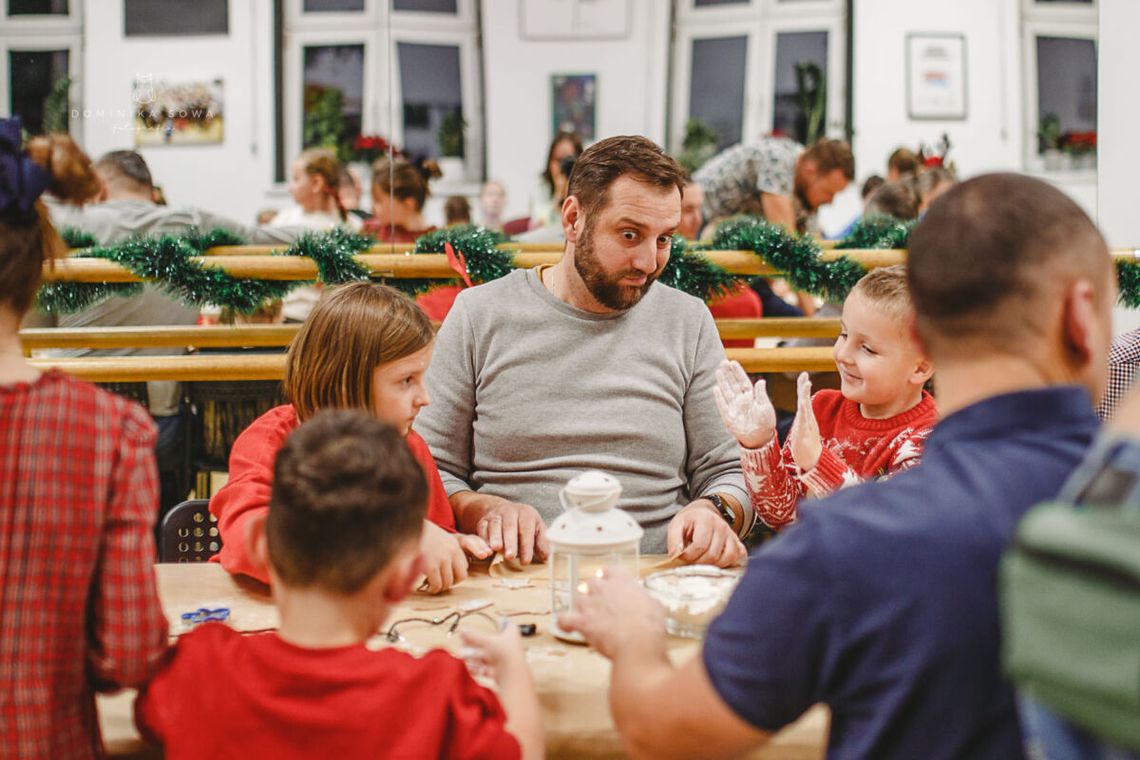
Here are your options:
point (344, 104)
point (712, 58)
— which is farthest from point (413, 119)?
point (712, 58)

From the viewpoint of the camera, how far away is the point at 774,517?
1.88 metres

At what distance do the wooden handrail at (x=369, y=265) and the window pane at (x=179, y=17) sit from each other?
11.3ft

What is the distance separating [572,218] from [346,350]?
72 centimetres

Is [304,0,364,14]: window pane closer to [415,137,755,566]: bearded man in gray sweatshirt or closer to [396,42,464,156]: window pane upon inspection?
[396,42,464,156]: window pane

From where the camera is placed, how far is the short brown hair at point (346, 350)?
66.6 inches

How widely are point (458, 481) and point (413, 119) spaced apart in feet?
23.1

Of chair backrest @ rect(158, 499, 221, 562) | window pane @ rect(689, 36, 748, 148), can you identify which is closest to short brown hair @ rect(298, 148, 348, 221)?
chair backrest @ rect(158, 499, 221, 562)

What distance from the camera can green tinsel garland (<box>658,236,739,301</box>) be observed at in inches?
107

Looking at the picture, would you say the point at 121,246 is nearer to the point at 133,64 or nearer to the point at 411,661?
the point at 411,661

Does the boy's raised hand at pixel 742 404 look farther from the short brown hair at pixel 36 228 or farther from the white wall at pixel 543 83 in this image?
the white wall at pixel 543 83

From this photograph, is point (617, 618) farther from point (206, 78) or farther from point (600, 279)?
point (206, 78)

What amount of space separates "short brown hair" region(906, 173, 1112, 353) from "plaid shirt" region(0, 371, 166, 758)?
0.84m

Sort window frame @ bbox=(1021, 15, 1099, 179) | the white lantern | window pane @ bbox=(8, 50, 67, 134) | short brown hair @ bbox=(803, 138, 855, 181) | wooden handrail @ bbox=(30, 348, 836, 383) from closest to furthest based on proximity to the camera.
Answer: the white lantern < wooden handrail @ bbox=(30, 348, 836, 383) < window pane @ bbox=(8, 50, 67, 134) < short brown hair @ bbox=(803, 138, 855, 181) < window frame @ bbox=(1021, 15, 1099, 179)

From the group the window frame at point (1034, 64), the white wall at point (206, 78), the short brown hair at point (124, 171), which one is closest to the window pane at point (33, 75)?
the white wall at point (206, 78)
